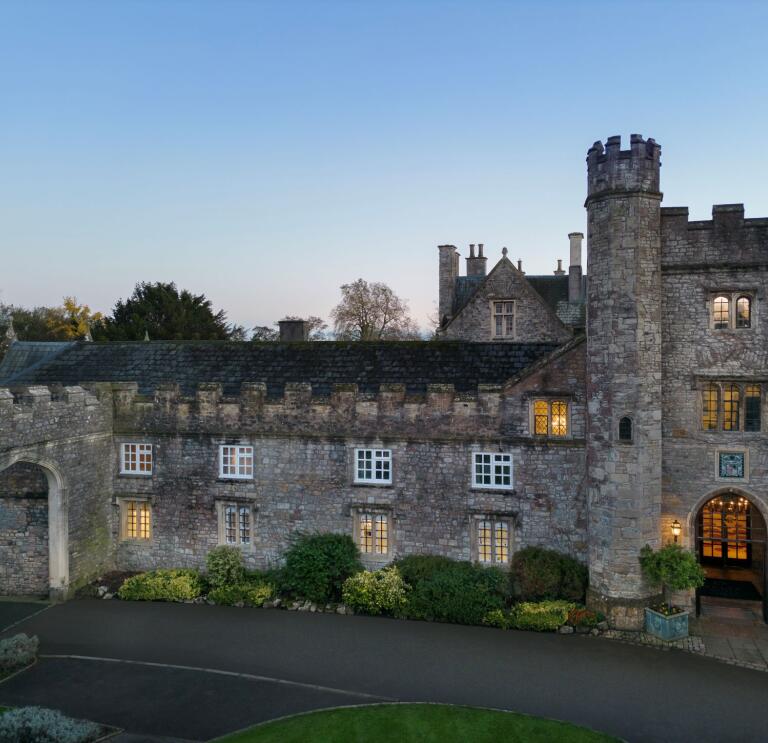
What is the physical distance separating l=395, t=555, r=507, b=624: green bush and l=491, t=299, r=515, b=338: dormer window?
12.1 m

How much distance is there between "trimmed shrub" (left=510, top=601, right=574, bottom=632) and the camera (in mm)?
17781

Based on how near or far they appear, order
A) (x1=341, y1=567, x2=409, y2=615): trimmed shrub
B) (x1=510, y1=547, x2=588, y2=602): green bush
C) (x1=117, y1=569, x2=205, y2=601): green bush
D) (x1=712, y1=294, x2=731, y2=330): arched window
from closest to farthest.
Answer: (x1=712, y1=294, x2=731, y2=330): arched window → (x1=510, y1=547, x2=588, y2=602): green bush → (x1=341, y1=567, x2=409, y2=615): trimmed shrub → (x1=117, y1=569, x2=205, y2=601): green bush

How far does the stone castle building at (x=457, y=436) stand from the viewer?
1780cm

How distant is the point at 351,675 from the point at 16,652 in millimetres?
7932

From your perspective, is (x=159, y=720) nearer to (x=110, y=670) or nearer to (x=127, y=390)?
→ (x=110, y=670)

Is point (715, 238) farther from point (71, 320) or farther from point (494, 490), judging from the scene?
point (71, 320)

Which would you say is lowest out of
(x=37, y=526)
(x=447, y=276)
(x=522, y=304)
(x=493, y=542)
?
(x=493, y=542)

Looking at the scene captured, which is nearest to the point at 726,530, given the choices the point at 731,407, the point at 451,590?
the point at 731,407

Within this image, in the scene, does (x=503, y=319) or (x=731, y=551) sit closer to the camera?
(x=731, y=551)

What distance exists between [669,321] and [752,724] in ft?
32.3

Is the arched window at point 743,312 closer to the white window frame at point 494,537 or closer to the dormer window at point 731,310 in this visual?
the dormer window at point 731,310

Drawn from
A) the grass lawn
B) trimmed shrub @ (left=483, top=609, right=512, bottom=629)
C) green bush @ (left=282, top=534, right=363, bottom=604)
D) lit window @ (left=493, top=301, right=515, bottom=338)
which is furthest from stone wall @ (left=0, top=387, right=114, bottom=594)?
lit window @ (left=493, top=301, right=515, bottom=338)

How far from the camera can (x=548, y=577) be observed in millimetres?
18781

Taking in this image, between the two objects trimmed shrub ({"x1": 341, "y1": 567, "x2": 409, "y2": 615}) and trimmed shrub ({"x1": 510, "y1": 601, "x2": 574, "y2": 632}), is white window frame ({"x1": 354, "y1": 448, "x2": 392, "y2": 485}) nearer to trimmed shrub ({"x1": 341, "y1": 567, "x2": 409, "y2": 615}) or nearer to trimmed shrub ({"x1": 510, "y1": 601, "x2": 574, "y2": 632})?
trimmed shrub ({"x1": 341, "y1": 567, "x2": 409, "y2": 615})
